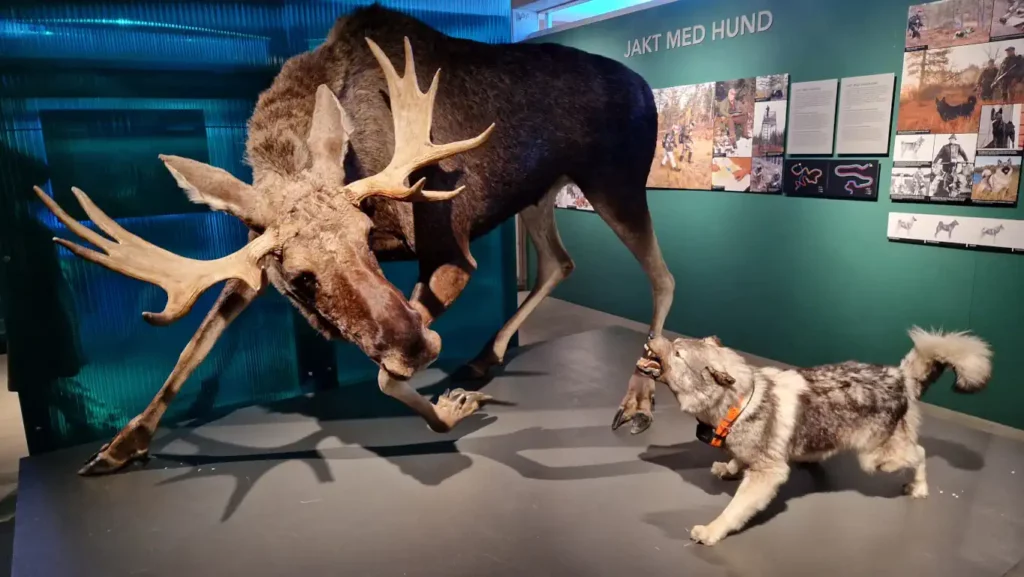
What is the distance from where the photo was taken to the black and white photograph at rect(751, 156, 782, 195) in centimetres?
363

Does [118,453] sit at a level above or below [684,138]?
below

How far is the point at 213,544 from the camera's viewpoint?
204 cm

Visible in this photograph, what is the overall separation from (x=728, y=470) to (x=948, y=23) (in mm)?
2274

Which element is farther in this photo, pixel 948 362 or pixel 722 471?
pixel 722 471

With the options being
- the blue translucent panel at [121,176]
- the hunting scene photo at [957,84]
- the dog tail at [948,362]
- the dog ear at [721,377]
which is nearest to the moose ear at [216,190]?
the blue translucent panel at [121,176]

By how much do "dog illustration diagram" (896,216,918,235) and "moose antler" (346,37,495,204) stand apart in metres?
2.28

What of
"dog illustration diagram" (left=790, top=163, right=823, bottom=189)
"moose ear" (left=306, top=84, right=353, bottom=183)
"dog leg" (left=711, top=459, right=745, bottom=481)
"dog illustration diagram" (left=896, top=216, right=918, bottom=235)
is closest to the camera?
"moose ear" (left=306, top=84, right=353, bottom=183)

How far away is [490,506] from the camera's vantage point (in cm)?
220

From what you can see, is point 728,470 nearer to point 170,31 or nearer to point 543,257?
point 543,257

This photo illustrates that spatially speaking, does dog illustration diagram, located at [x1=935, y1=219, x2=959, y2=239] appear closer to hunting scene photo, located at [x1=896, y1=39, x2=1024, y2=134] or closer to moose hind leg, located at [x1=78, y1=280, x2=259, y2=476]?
hunting scene photo, located at [x1=896, y1=39, x2=1024, y2=134]

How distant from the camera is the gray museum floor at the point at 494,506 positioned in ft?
6.22

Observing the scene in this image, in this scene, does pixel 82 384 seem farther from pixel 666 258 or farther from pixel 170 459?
pixel 666 258

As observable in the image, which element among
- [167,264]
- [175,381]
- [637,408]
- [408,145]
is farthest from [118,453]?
[637,408]

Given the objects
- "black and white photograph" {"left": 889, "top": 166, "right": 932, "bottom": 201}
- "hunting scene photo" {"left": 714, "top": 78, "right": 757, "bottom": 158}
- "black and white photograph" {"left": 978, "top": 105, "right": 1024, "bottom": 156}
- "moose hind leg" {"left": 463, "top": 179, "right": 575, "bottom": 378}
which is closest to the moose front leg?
"moose hind leg" {"left": 463, "top": 179, "right": 575, "bottom": 378}
